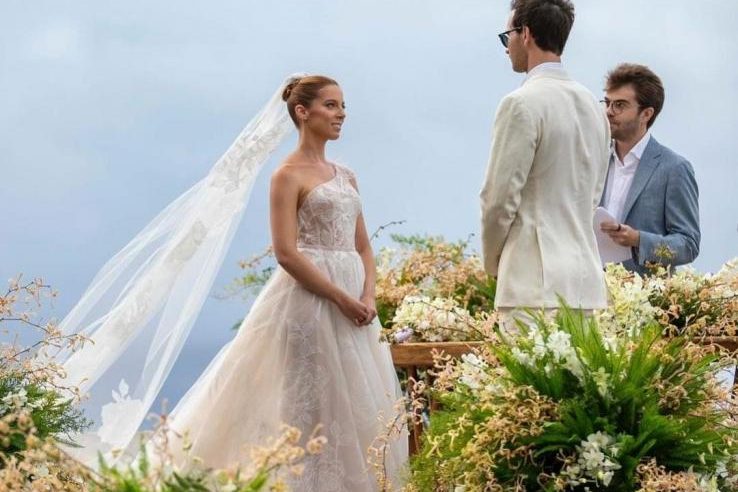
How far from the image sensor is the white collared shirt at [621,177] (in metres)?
6.39

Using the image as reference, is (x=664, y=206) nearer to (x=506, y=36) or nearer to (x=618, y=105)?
(x=618, y=105)

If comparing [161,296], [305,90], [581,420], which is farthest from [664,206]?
[581,420]

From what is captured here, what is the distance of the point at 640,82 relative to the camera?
21.0 ft

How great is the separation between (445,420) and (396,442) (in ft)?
6.43

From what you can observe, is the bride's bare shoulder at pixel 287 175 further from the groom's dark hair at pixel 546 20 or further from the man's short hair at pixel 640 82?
the man's short hair at pixel 640 82

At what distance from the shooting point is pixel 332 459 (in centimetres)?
552

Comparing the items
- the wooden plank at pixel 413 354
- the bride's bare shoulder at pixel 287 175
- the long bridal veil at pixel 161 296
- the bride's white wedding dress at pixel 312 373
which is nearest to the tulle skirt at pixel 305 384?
the bride's white wedding dress at pixel 312 373

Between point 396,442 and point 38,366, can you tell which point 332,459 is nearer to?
point 396,442

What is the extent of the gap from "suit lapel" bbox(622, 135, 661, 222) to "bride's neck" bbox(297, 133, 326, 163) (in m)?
1.67

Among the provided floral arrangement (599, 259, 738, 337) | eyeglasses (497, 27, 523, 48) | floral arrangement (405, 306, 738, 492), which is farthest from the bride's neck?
floral arrangement (405, 306, 738, 492)

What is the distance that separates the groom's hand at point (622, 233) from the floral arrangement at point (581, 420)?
216cm

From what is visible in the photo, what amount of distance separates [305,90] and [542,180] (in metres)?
1.61

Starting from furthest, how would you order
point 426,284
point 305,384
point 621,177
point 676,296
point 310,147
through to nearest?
point 426,284, point 621,177, point 310,147, point 305,384, point 676,296

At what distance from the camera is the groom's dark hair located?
15.5 ft
